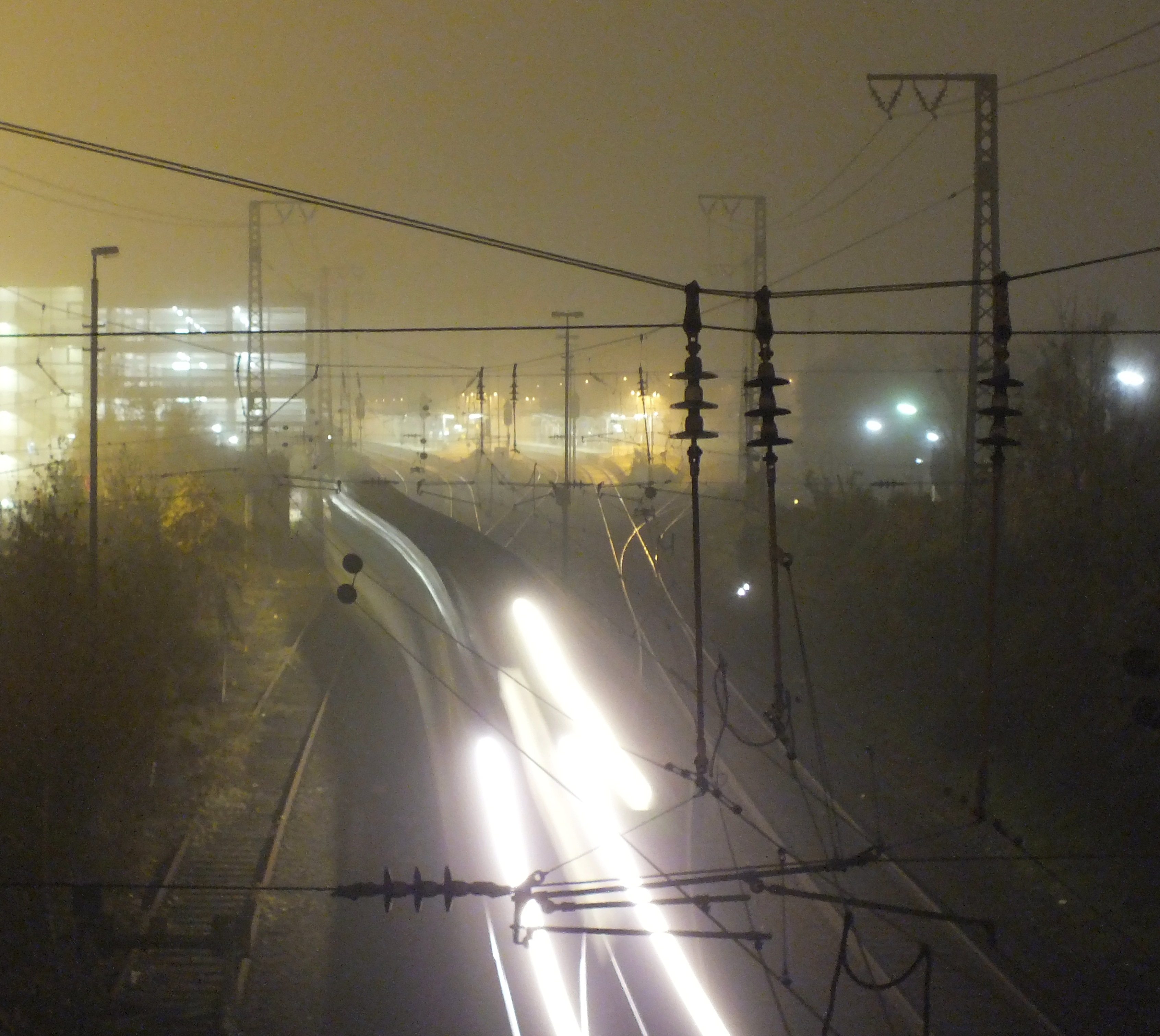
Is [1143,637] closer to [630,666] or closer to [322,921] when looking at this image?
[630,666]

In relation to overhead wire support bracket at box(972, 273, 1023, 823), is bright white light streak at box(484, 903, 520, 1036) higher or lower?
lower

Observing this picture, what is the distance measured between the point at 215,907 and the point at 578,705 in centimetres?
372

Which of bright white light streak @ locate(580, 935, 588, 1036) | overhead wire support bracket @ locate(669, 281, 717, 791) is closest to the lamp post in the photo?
bright white light streak @ locate(580, 935, 588, 1036)

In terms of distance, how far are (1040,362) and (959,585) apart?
6.42 m

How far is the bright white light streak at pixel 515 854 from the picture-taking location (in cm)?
734

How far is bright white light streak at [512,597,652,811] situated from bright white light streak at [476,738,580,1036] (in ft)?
2.59

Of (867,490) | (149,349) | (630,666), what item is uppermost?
(149,349)

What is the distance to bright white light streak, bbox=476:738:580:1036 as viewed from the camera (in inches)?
289

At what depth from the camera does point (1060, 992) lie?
7.34m

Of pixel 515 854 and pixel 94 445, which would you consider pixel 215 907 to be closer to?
pixel 515 854

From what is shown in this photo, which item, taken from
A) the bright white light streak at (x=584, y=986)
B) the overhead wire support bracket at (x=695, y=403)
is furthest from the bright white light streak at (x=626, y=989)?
the overhead wire support bracket at (x=695, y=403)

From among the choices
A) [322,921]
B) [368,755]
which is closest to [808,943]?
[322,921]

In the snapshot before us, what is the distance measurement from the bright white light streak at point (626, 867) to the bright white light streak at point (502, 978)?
1057 mm

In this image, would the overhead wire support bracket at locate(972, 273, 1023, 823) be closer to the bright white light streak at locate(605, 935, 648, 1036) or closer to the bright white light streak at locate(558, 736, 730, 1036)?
the bright white light streak at locate(558, 736, 730, 1036)
